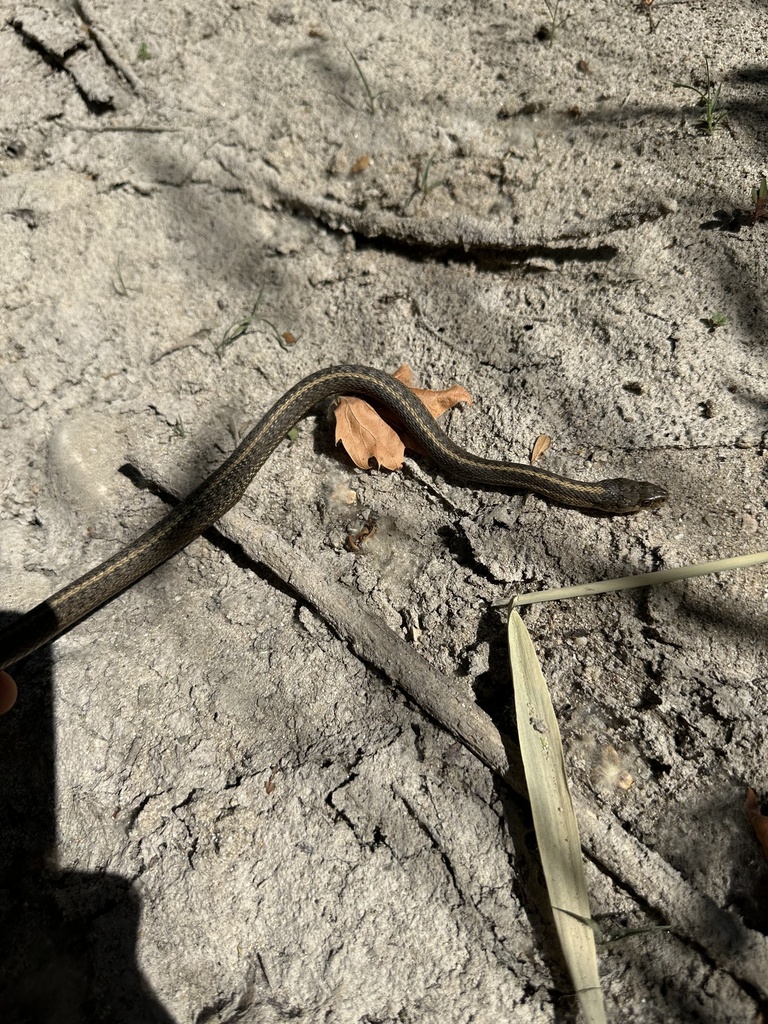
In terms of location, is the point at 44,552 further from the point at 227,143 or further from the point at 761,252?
the point at 761,252

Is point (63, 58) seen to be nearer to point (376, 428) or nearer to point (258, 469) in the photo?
point (258, 469)

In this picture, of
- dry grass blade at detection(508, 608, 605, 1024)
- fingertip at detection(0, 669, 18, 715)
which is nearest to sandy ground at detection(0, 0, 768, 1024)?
dry grass blade at detection(508, 608, 605, 1024)

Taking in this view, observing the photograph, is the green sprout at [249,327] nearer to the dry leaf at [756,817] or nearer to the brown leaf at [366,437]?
the brown leaf at [366,437]

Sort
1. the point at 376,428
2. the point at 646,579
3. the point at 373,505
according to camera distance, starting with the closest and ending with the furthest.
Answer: the point at 646,579 < the point at 373,505 < the point at 376,428

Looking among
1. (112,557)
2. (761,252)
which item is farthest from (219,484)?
(761,252)

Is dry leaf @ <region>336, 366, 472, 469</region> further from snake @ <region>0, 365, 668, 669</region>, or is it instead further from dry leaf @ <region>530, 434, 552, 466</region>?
dry leaf @ <region>530, 434, 552, 466</region>

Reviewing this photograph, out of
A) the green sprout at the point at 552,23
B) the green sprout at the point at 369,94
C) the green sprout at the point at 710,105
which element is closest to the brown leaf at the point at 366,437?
the green sprout at the point at 369,94

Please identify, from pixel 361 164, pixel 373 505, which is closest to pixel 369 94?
pixel 361 164
